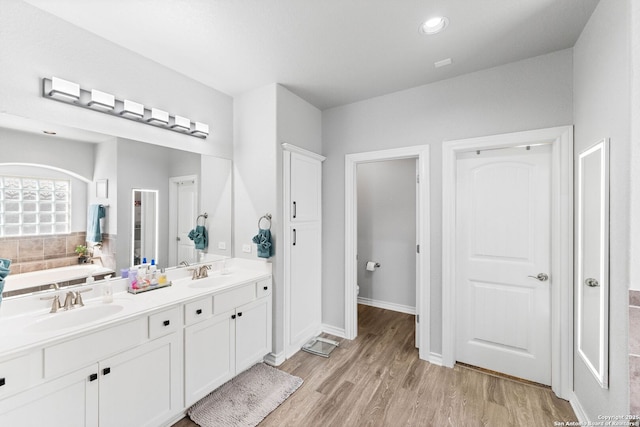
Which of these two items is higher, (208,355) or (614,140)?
(614,140)

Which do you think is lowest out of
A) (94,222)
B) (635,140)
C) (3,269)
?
(3,269)

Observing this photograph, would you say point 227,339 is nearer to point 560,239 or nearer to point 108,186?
point 108,186

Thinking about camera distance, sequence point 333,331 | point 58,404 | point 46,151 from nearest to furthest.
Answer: point 58,404
point 46,151
point 333,331

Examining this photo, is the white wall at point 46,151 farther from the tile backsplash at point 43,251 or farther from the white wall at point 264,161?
the white wall at point 264,161

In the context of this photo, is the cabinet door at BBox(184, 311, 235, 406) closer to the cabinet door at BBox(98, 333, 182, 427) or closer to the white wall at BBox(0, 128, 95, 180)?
the cabinet door at BBox(98, 333, 182, 427)

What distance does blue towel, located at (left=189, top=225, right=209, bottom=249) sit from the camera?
100 inches

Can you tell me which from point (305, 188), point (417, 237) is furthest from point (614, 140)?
point (305, 188)

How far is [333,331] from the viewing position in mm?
3180

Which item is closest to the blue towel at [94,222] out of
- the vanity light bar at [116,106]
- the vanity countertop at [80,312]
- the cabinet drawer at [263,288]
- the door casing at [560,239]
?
the vanity countertop at [80,312]

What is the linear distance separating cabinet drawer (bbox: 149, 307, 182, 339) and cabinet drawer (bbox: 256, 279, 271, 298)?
74 cm

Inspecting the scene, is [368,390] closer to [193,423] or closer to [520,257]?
[193,423]

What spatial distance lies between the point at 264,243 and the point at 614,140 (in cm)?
241

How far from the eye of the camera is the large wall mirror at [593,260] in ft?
4.96

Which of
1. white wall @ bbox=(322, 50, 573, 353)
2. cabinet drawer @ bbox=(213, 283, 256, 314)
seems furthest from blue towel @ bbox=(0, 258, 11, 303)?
white wall @ bbox=(322, 50, 573, 353)
